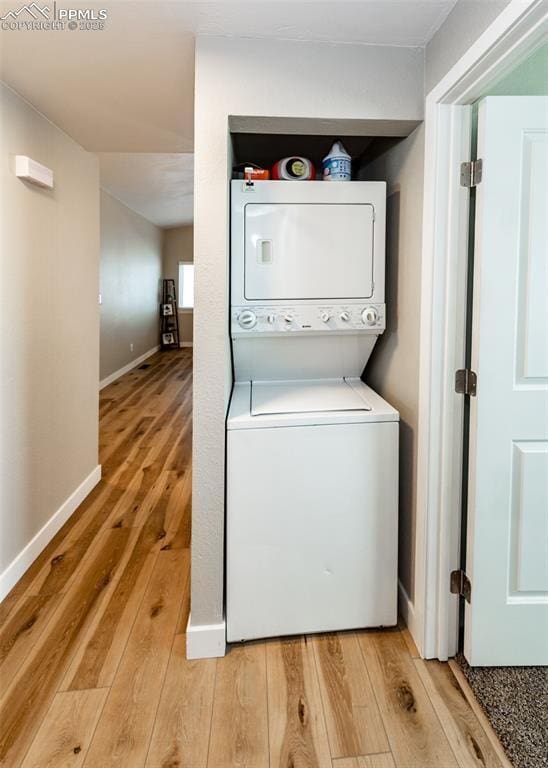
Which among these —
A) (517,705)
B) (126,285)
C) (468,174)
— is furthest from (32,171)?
(126,285)

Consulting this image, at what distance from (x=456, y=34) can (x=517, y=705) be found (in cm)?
206

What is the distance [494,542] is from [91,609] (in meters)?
1.60

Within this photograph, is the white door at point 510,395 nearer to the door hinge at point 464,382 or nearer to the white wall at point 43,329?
the door hinge at point 464,382

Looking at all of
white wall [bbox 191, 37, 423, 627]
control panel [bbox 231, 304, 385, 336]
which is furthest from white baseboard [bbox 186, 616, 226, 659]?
control panel [bbox 231, 304, 385, 336]

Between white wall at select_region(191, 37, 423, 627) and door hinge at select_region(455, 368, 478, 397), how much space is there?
2.62 ft

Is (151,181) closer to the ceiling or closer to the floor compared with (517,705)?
closer to the ceiling

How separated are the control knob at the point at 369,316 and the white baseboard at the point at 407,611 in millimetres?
1083

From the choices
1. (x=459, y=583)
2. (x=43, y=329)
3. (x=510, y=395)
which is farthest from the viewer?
(x=43, y=329)

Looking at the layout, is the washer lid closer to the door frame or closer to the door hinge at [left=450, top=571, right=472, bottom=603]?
the door frame

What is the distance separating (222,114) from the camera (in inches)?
62.9

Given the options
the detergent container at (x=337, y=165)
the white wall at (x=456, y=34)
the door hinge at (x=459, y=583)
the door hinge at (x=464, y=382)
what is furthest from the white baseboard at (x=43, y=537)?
the white wall at (x=456, y=34)

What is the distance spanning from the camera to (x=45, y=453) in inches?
95.0

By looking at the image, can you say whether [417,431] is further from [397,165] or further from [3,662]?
[3,662]

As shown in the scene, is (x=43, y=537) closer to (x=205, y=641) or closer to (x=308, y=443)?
(x=205, y=641)
